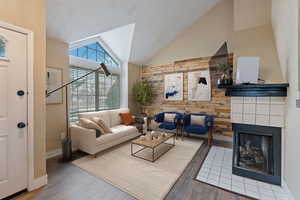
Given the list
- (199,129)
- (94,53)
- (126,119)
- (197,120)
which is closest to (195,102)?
(197,120)

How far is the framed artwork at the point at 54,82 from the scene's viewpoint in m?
2.89

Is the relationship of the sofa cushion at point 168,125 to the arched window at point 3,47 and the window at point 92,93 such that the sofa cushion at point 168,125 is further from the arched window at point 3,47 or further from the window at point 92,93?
the arched window at point 3,47

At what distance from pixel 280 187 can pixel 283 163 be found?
34cm

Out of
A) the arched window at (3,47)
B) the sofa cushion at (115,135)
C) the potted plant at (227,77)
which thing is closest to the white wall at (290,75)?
the potted plant at (227,77)

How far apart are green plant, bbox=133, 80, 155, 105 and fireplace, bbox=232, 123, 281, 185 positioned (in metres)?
3.22

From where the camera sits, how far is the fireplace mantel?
186cm

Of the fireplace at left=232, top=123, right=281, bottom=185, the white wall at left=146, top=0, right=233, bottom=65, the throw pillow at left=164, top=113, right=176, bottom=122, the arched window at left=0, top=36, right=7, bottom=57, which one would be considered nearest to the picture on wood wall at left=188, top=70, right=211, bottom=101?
the white wall at left=146, top=0, right=233, bottom=65

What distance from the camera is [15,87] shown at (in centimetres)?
172

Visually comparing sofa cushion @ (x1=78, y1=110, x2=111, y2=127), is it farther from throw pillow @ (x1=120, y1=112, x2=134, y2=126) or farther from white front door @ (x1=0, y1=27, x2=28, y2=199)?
white front door @ (x1=0, y1=27, x2=28, y2=199)

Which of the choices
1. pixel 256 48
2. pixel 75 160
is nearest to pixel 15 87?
pixel 75 160

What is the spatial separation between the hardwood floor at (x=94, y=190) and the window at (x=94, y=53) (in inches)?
117

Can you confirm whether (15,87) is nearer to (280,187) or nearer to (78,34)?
(78,34)

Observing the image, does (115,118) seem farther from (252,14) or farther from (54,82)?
(252,14)

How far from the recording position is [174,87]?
4777mm
